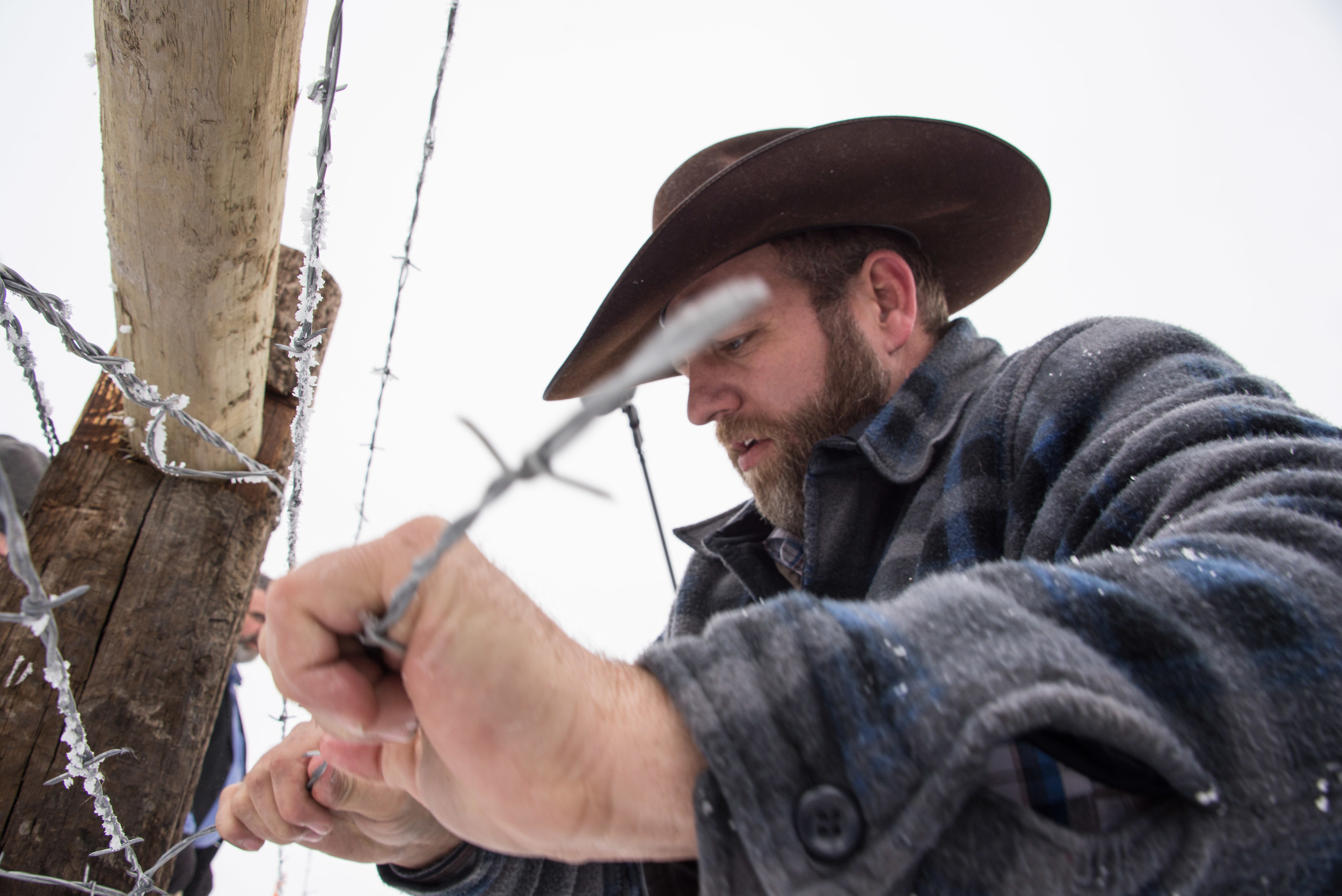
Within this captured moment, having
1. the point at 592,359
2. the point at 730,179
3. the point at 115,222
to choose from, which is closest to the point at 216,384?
the point at 115,222

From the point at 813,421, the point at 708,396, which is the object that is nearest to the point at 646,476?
the point at 708,396

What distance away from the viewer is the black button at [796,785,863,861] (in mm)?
412

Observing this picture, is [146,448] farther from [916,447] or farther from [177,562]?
[916,447]

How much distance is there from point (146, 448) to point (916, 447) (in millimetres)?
1511

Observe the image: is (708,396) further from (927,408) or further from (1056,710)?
(1056,710)

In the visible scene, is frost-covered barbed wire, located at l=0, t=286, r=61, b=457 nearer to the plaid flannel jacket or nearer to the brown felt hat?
the brown felt hat

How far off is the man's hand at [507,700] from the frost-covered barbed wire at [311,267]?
2.58 feet

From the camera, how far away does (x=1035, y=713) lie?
409 millimetres

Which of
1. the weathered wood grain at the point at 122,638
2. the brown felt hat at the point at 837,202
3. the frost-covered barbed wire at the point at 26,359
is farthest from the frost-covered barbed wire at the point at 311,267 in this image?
the brown felt hat at the point at 837,202

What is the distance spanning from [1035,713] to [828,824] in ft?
0.46

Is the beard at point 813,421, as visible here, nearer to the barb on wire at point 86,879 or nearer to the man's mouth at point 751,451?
the man's mouth at point 751,451

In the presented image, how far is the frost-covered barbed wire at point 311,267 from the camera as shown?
98cm

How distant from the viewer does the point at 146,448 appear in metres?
1.42

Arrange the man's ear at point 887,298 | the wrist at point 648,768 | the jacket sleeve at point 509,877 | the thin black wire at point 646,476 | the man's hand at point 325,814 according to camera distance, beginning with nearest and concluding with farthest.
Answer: the wrist at point 648,768 < the man's hand at point 325,814 < the jacket sleeve at point 509,877 < the man's ear at point 887,298 < the thin black wire at point 646,476
